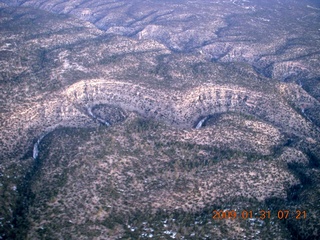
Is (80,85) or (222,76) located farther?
(222,76)

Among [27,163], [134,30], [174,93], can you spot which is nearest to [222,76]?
[174,93]

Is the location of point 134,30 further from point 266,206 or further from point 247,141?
point 266,206
